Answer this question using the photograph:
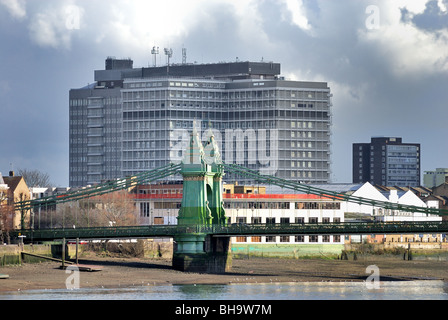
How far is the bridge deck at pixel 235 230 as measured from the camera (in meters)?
130

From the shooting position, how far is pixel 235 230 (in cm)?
13138

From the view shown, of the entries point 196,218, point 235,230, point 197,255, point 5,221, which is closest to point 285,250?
point 235,230

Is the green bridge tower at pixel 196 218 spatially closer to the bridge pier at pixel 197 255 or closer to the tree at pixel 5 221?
the bridge pier at pixel 197 255

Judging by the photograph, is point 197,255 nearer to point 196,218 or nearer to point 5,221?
point 196,218

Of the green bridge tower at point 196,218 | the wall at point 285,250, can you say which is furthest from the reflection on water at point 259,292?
the wall at point 285,250

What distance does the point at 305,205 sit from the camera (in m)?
184

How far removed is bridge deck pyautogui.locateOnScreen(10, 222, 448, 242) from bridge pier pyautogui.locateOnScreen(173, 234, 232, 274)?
0.79 metres

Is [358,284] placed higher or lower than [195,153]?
lower

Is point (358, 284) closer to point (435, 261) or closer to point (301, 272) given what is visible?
point (301, 272)

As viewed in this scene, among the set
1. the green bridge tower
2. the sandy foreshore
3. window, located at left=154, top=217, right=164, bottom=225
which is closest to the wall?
the sandy foreshore

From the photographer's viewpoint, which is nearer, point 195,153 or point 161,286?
point 161,286

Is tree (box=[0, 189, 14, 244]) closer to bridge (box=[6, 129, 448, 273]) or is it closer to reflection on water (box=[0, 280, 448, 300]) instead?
bridge (box=[6, 129, 448, 273])
